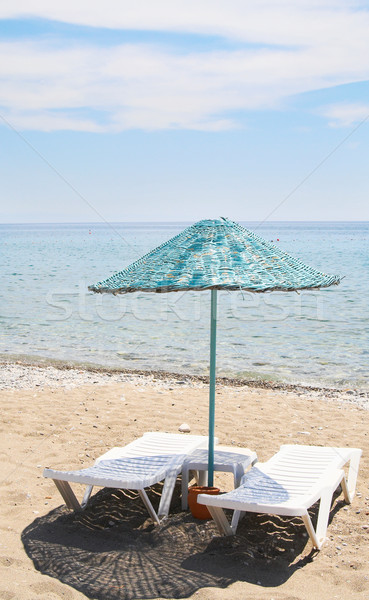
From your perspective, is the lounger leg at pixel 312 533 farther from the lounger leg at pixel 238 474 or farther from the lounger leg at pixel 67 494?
the lounger leg at pixel 67 494

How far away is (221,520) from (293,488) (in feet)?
1.73

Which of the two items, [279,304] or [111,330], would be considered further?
[279,304]

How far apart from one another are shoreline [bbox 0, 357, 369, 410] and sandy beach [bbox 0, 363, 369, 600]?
103 cm

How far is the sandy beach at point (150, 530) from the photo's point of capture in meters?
3.61

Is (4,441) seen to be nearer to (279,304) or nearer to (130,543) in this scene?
(130,543)

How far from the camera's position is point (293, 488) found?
411 centimetres

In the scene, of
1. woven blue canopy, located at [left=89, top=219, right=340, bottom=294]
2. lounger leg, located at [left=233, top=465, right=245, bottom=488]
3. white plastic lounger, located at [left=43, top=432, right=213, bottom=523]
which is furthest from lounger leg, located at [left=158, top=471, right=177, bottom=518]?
woven blue canopy, located at [left=89, top=219, right=340, bottom=294]

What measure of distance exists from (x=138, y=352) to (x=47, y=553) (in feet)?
27.0

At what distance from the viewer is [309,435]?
6.71 meters

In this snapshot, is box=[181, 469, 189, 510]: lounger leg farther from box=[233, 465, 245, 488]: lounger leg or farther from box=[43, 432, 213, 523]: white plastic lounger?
box=[233, 465, 245, 488]: lounger leg

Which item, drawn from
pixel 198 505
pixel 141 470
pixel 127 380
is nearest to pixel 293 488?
→ pixel 198 505

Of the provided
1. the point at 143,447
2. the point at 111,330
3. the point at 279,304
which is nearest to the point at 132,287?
the point at 143,447

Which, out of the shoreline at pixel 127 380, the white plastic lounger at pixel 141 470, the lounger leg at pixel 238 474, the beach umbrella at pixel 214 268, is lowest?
the shoreline at pixel 127 380

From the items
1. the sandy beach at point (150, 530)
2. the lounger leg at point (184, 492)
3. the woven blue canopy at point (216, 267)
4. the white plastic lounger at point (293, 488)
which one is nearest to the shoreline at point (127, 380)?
the sandy beach at point (150, 530)
